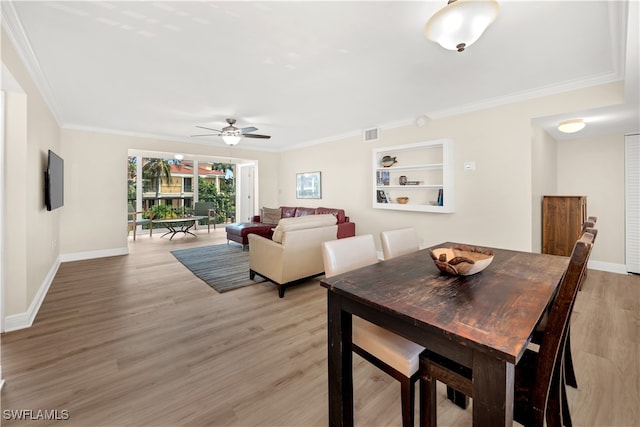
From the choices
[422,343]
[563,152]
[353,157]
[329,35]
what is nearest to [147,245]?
[353,157]

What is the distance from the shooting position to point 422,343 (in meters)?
1.02

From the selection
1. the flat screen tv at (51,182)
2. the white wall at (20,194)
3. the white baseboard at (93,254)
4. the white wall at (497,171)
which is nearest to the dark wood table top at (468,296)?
the white wall at (497,171)

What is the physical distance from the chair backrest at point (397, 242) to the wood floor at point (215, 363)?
2.79ft

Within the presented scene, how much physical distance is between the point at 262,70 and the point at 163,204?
6.88m

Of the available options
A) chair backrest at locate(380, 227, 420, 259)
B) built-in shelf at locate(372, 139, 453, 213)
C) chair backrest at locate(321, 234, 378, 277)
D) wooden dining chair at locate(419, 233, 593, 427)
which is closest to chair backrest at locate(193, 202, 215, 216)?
built-in shelf at locate(372, 139, 453, 213)

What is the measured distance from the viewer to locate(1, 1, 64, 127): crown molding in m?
1.83

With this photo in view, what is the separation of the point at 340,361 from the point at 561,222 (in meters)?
3.84

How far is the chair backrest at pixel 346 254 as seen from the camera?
165 cm

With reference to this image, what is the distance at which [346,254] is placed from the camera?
1730mm

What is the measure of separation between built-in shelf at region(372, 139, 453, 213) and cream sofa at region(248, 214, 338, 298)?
155 cm

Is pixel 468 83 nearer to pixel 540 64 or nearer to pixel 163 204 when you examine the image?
pixel 540 64

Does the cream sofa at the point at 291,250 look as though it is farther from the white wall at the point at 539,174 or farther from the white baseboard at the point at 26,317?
the white wall at the point at 539,174

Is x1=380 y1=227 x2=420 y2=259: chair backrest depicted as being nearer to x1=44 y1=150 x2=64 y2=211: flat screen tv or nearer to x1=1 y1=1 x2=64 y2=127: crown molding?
x1=1 y1=1 x2=64 y2=127: crown molding

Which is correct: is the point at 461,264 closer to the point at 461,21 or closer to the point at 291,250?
the point at 461,21
